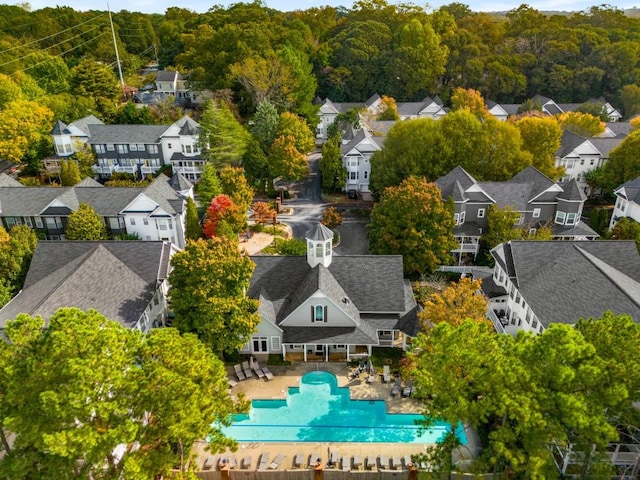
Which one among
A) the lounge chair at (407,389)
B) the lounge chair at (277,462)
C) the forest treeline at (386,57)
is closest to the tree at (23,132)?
the forest treeline at (386,57)

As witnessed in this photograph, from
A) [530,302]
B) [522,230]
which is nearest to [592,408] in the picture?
[530,302]

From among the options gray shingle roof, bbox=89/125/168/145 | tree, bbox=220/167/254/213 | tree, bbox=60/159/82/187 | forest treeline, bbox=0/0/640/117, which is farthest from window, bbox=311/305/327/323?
forest treeline, bbox=0/0/640/117

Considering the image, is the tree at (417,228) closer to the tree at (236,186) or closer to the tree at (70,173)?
the tree at (236,186)

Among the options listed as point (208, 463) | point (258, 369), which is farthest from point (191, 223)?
point (208, 463)

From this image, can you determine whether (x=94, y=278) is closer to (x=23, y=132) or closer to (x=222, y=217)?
(x=222, y=217)

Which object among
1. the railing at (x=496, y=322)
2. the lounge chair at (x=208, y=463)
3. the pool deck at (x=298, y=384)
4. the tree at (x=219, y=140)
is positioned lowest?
the pool deck at (x=298, y=384)

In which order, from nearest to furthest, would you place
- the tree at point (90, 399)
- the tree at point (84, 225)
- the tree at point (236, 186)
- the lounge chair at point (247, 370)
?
1. the tree at point (90, 399)
2. the lounge chair at point (247, 370)
3. the tree at point (84, 225)
4. the tree at point (236, 186)
